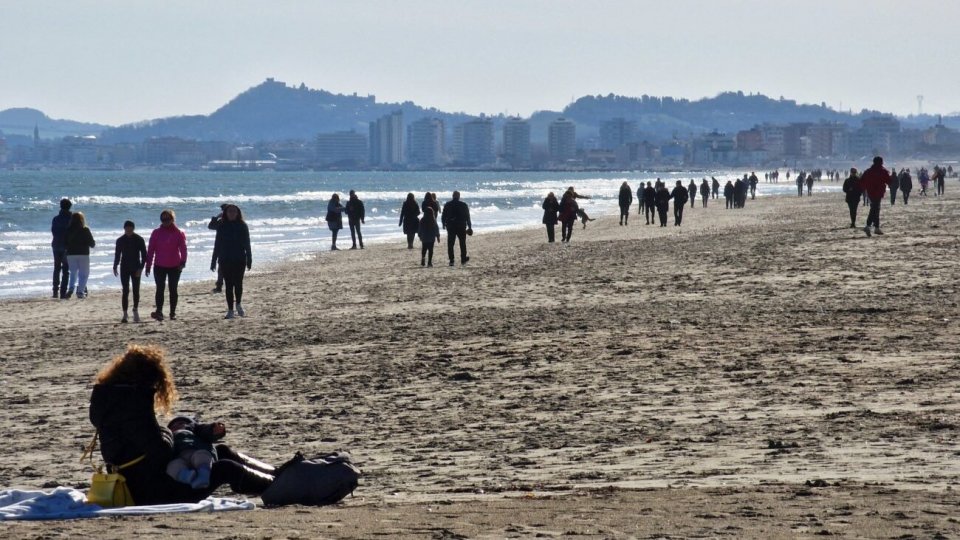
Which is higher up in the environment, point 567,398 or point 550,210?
point 550,210

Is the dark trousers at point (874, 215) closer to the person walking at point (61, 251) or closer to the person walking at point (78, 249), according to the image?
the person walking at point (78, 249)

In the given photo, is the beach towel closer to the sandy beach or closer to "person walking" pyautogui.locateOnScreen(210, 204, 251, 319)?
the sandy beach

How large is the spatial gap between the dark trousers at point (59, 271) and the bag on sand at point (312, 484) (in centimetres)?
1403

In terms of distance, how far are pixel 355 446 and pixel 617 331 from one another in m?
4.77

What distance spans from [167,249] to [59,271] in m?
5.31

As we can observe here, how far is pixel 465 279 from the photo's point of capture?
19.5m

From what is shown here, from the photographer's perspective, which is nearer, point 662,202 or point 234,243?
point 234,243

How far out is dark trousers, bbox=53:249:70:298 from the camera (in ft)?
64.3

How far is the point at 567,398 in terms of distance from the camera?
360 inches

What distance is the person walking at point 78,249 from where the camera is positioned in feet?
60.8

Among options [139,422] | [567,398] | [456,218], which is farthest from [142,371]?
[456,218]

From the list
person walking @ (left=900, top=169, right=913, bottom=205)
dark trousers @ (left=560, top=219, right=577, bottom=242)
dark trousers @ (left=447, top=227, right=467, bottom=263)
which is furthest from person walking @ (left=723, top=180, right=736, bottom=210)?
dark trousers @ (left=447, top=227, right=467, bottom=263)

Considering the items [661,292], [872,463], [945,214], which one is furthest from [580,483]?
[945,214]

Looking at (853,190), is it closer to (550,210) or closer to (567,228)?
(550,210)
